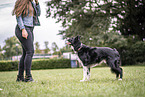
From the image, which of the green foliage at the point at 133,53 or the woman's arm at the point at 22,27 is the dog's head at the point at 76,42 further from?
the green foliage at the point at 133,53

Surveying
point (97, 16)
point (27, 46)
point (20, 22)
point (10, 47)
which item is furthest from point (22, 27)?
point (10, 47)

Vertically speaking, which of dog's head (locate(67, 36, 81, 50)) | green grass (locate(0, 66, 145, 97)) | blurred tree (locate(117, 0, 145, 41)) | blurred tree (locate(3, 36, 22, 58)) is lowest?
blurred tree (locate(3, 36, 22, 58))

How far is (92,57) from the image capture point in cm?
425

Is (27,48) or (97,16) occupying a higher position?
(97,16)

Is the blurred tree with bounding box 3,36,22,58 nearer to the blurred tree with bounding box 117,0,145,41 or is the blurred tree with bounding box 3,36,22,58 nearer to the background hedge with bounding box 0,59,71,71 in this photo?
the background hedge with bounding box 0,59,71,71

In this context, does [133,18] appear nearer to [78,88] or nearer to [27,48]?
[27,48]

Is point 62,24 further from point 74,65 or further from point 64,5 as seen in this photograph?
point 74,65

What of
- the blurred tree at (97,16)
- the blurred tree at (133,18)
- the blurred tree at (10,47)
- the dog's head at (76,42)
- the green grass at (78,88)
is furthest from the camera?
the blurred tree at (10,47)

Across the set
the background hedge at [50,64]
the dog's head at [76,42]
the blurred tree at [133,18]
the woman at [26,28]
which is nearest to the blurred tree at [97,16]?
the blurred tree at [133,18]

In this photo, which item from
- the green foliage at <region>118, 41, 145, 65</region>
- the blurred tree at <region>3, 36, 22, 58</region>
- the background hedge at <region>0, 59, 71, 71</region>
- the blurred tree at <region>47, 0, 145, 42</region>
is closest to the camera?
the blurred tree at <region>47, 0, 145, 42</region>

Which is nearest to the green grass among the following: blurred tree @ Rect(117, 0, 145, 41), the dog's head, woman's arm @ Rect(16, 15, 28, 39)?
the dog's head

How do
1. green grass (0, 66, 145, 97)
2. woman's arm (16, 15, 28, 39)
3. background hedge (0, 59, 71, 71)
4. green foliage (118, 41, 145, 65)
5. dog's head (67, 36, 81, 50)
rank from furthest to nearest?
1. green foliage (118, 41, 145, 65)
2. background hedge (0, 59, 71, 71)
3. dog's head (67, 36, 81, 50)
4. woman's arm (16, 15, 28, 39)
5. green grass (0, 66, 145, 97)

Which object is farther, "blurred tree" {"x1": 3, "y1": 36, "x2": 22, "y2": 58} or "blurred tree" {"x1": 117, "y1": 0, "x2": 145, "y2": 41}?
"blurred tree" {"x1": 3, "y1": 36, "x2": 22, "y2": 58}

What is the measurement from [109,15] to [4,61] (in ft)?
35.3
